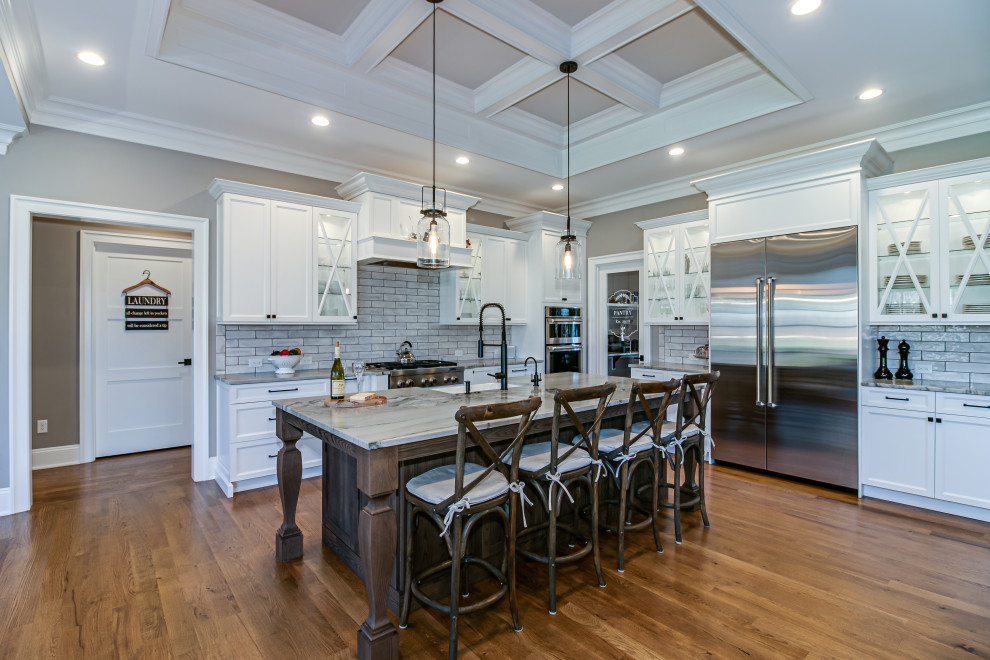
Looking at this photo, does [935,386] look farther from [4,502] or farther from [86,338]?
[86,338]

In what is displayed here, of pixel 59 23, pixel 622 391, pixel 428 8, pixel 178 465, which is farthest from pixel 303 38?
pixel 178 465

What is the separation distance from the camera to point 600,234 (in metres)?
6.24

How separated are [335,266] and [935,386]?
4786 mm

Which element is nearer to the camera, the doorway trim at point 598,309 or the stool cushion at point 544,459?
the stool cushion at point 544,459

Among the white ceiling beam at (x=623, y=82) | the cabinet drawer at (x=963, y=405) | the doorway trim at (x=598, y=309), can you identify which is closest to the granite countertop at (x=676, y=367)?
the doorway trim at (x=598, y=309)

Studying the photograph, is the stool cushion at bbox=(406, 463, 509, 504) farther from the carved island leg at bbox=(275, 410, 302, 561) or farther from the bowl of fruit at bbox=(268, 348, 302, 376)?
the bowl of fruit at bbox=(268, 348, 302, 376)

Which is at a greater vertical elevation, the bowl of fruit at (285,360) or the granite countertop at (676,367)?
the bowl of fruit at (285,360)

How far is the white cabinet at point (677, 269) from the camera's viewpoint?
16.2 ft

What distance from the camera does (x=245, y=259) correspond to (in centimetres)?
409

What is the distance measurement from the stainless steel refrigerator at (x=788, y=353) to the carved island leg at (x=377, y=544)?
353 centimetres

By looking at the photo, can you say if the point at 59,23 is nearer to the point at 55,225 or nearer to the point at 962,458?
the point at 55,225

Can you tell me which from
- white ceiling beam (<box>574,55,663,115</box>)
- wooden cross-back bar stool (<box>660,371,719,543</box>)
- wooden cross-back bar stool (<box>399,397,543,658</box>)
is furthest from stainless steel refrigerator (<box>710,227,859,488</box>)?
wooden cross-back bar stool (<box>399,397,543,658</box>)

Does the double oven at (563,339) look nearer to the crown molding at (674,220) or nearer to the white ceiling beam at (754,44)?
the crown molding at (674,220)

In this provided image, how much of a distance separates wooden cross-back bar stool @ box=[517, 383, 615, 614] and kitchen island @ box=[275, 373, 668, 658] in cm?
15
